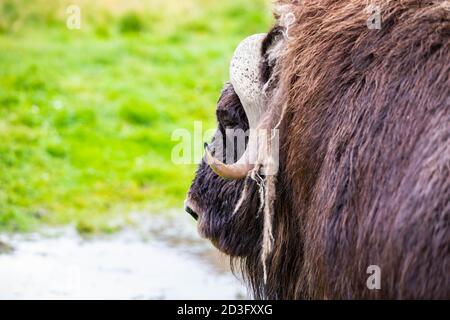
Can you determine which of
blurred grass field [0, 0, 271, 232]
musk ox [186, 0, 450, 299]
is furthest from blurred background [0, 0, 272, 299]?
musk ox [186, 0, 450, 299]

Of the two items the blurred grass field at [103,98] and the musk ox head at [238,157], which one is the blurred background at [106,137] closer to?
the blurred grass field at [103,98]

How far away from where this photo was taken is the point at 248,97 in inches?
136

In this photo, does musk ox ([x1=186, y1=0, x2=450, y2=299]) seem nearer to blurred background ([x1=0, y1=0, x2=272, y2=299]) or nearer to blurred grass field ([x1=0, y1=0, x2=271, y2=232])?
blurred background ([x1=0, y1=0, x2=272, y2=299])

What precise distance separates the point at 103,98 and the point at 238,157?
5.64 meters

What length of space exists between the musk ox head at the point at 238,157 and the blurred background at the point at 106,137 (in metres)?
0.39

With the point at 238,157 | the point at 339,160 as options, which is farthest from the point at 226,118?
the point at 339,160

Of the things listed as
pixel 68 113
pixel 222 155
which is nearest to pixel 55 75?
pixel 68 113

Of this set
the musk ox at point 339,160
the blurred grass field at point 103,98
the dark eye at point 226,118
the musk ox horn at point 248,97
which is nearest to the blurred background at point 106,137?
the blurred grass field at point 103,98

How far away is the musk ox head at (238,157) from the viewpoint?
3400mm

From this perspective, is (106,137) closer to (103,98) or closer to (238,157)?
(103,98)

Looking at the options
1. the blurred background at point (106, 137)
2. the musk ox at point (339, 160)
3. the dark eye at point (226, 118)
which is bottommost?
the musk ox at point (339, 160)

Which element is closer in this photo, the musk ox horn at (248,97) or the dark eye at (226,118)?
the musk ox horn at (248,97)

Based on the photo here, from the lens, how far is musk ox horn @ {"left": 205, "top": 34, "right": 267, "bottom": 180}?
334 cm

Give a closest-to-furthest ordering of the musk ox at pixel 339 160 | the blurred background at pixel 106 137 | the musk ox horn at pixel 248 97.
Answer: the musk ox at pixel 339 160
the musk ox horn at pixel 248 97
the blurred background at pixel 106 137
